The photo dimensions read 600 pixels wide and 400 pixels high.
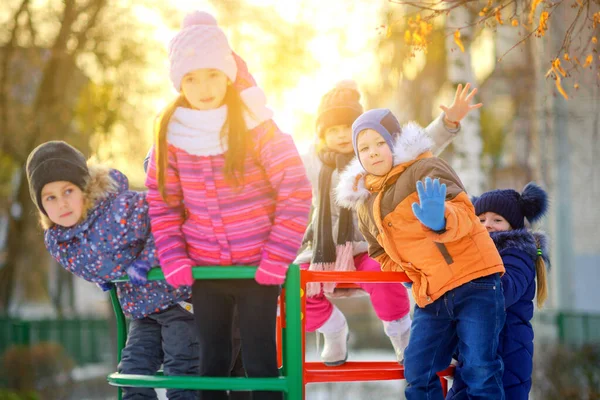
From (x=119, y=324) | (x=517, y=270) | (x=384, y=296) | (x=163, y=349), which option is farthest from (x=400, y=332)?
(x=119, y=324)

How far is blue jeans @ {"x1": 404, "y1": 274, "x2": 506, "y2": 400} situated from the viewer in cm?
350

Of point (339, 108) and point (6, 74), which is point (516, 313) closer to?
point (339, 108)

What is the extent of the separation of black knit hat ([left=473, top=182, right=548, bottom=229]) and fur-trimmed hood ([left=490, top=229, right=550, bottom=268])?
0.13 metres

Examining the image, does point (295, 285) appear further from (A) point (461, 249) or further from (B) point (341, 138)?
(B) point (341, 138)

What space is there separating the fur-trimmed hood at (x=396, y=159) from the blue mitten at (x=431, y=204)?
0.33 m

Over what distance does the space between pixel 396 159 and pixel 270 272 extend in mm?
788

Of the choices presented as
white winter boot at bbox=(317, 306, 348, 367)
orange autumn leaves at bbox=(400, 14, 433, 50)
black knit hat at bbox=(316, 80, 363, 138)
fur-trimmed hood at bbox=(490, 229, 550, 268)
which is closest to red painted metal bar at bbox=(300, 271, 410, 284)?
fur-trimmed hood at bbox=(490, 229, 550, 268)

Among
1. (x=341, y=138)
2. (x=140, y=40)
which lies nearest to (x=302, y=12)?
(x=140, y=40)

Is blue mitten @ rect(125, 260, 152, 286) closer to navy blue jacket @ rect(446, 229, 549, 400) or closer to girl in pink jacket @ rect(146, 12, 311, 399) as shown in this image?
girl in pink jacket @ rect(146, 12, 311, 399)

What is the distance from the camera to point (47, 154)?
3.65 metres

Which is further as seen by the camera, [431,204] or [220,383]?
[431,204]

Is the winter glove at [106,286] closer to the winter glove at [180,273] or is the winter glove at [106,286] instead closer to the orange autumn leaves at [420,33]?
the winter glove at [180,273]

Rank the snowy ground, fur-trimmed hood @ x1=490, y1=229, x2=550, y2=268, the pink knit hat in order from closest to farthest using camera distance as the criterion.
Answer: the pink knit hat, fur-trimmed hood @ x1=490, y1=229, x2=550, y2=268, the snowy ground

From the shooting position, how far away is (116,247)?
3576 millimetres
